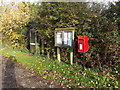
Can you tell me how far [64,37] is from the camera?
235 inches

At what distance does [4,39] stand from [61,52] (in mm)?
6569

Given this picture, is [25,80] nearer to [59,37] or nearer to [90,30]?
[59,37]

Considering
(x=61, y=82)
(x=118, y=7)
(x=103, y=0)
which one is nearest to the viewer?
(x=61, y=82)

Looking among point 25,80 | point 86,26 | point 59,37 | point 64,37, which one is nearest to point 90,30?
point 86,26

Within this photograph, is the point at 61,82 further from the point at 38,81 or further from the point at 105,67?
the point at 105,67

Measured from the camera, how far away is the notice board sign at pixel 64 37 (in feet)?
18.6

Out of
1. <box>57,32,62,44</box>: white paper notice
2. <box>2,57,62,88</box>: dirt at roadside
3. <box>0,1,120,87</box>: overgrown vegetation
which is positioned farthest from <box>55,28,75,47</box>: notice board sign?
<box>2,57,62,88</box>: dirt at roadside

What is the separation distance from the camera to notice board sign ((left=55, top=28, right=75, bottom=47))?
5.68m

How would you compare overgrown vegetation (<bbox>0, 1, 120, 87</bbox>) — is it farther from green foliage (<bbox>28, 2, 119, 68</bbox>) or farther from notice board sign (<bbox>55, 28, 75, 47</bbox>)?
notice board sign (<bbox>55, 28, 75, 47</bbox>)

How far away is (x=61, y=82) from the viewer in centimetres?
408

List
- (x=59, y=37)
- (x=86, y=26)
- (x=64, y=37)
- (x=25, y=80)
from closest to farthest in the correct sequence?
(x=25, y=80), (x=86, y=26), (x=64, y=37), (x=59, y=37)

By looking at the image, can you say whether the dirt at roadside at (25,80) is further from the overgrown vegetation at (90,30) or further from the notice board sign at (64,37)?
the notice board sign at (64,37)

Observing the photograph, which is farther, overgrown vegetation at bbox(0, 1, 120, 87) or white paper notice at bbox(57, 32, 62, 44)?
white paper notice at bbox(57, 32, 62, 44)

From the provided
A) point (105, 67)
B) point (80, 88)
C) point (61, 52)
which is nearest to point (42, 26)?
point (61, 52)
